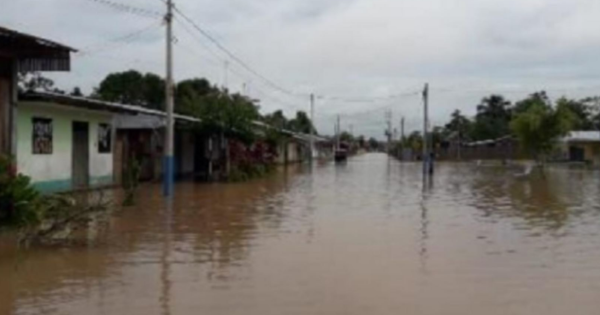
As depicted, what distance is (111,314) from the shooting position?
9.23 m

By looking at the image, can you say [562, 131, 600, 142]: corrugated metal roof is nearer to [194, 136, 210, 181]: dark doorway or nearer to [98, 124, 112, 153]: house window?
[194, 136, 210, 181]: dark doorway

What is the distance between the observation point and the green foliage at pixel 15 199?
13180mm

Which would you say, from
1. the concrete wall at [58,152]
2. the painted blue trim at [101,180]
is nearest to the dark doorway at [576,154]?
the painted blue trim at [101,180]

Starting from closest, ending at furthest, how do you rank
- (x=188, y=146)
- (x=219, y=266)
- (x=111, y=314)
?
(x=111, y=314)
(x=219, y=266)
(x=188, y=146)

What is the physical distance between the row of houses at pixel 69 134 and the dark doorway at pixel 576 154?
48.6 meters

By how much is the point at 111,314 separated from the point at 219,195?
20.0m

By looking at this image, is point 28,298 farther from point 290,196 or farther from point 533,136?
point 533,136

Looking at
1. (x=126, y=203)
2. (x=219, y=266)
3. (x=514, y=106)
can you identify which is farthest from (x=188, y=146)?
(x=514, y=106)

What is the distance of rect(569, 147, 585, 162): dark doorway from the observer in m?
82.1

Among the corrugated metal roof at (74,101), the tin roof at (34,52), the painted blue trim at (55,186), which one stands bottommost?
the painted blue trim at (55,186)

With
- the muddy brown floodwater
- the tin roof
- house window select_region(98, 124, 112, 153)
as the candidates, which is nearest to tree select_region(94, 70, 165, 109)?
house window select_region(98, 124, 112, 153)

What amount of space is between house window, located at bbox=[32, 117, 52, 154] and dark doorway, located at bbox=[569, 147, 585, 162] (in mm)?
63543

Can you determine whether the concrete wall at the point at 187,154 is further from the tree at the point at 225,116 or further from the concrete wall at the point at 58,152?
the concrete wall at the point at 58,152

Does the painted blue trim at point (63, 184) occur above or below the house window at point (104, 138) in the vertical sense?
below
